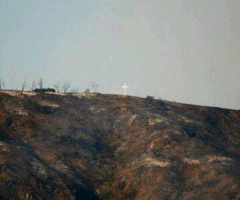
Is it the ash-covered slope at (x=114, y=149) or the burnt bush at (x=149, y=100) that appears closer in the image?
the ash-covered slope at (x=114, y=149)

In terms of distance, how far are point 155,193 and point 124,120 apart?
41.9 feet

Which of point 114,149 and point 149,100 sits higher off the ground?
point 149,100

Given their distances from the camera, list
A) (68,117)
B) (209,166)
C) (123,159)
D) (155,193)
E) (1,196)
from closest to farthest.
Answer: (1,196) → (155,193) → (209,166) → (123,159) → (68,117)

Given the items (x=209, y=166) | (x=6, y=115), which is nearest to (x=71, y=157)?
(x=6, y=115)

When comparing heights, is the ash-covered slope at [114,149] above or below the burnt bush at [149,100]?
below

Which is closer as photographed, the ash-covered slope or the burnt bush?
the ash-covered slope

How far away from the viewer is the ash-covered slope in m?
35.0

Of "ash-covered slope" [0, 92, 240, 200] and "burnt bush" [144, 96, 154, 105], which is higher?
"burnt bush" [144, 96, 154, 105]

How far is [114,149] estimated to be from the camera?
4309 cm

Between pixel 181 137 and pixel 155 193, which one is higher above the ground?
pixel 181 137

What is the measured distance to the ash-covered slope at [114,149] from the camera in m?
35.0

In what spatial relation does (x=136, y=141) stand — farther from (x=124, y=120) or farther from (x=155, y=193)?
(x=155, y=193)

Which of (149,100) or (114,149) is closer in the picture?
(114,149)

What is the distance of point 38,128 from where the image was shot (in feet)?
141
